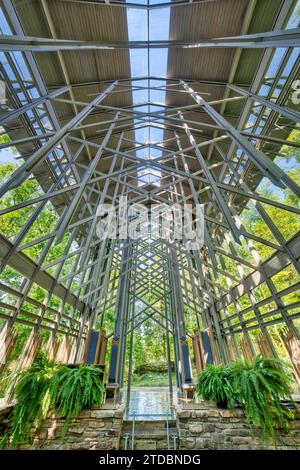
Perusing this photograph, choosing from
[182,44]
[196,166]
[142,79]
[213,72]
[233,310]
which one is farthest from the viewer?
[196,166]

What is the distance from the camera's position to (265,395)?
11.1ft

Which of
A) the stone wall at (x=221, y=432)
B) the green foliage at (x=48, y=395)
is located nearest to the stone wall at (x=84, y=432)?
the green foliage at (x=48, y=395)

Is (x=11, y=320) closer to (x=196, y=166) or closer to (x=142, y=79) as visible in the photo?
(x=142, y=79)

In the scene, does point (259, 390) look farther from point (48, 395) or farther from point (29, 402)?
point (29, 402)

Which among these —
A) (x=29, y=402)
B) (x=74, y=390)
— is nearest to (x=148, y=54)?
(x=74, y=390)

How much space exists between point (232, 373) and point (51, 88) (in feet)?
27.1

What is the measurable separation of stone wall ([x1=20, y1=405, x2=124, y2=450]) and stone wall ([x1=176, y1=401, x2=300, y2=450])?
44.9 inches

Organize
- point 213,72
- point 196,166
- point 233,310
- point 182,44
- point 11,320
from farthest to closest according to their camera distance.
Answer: point 196,166, point 233,310, point 213,72, point 11,320, point 182,44

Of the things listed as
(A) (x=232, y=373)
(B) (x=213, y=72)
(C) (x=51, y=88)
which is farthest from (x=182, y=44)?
(A) (x=232, y=373)

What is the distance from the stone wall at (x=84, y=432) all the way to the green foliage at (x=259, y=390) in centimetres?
177

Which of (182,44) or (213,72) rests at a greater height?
(213,72)

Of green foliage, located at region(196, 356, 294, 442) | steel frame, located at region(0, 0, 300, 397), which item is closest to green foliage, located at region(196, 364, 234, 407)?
green foliage, located at region(196, 356, 294, 442)

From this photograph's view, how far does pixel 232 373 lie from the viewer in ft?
12.6

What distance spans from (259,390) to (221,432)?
0.98 m
